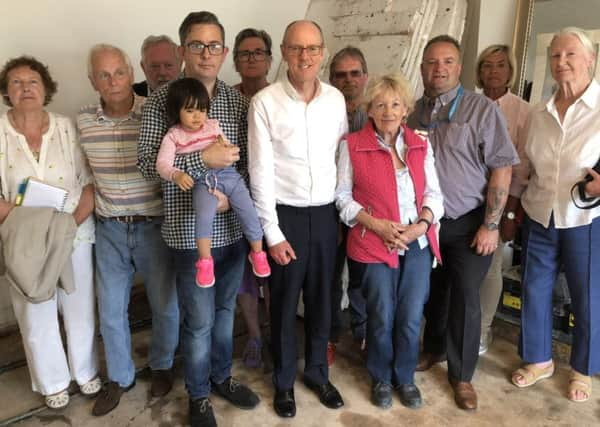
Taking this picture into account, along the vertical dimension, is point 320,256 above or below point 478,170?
below

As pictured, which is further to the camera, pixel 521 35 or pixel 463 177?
pixel 521 35

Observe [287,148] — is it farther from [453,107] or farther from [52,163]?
[52,163]

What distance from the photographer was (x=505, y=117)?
2.63 meters

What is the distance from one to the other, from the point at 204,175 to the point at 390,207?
83 cm

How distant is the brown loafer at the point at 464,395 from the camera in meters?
2.46

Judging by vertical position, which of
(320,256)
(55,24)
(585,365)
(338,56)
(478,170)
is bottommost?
(585,365)

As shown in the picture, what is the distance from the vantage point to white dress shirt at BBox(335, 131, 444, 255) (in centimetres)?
222

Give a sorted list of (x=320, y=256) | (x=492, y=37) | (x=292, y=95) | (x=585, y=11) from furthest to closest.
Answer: (x=492, y=37)
(x=585, y=11)
(x=320, y=256)
(x=292, y=95)

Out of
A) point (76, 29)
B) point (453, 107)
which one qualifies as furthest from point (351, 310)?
point (76, 29)

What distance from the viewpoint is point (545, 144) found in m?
2.36

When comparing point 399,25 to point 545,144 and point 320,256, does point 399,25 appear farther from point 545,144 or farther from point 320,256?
point 320,256

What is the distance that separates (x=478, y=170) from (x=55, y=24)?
2719 mm

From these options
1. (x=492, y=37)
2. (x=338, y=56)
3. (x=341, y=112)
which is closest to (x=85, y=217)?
(x=341, y=112)

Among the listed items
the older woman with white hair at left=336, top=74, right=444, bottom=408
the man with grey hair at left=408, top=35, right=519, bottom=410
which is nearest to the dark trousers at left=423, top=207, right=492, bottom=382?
the man with grey hair at left=408, top=35, right=519, bottom=410
